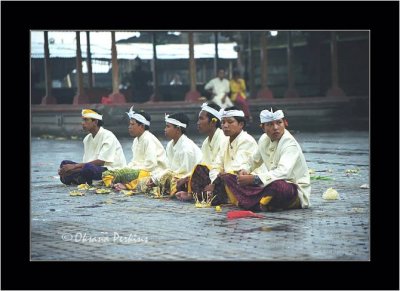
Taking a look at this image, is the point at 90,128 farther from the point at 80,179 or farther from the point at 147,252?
the point at 147,252

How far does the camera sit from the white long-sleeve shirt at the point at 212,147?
430 inches

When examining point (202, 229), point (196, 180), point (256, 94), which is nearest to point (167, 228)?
point (202, 229)

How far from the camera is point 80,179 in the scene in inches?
459

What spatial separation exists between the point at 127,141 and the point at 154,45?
1.19 meters

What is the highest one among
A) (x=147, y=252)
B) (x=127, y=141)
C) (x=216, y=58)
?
(x=216, y=58)

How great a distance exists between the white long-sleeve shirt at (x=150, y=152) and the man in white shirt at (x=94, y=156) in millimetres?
268

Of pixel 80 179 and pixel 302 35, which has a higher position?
pixel 302 35

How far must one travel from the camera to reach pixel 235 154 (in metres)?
10.6

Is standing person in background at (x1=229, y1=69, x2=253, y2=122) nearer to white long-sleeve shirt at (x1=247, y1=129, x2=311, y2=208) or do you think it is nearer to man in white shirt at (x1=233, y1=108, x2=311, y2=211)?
white long-sleeve shirt at (x1=247, y1=129, x2=311, y2=208)

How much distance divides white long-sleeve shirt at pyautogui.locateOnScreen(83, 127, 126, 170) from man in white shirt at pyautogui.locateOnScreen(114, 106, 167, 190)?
0.80 feet

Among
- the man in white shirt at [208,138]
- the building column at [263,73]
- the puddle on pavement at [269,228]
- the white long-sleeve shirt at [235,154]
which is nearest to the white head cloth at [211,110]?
the man in white shirt at [208,138]

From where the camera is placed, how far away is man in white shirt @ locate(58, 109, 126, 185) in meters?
11.6

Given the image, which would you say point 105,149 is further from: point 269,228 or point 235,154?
point 269,228

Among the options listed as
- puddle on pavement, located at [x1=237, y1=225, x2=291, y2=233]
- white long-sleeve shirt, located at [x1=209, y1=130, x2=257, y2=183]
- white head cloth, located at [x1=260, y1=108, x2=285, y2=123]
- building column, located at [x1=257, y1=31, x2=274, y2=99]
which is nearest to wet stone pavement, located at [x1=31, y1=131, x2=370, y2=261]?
puddle on pavement, located at [x1=237, y1=225, x2=291, y2=233]
